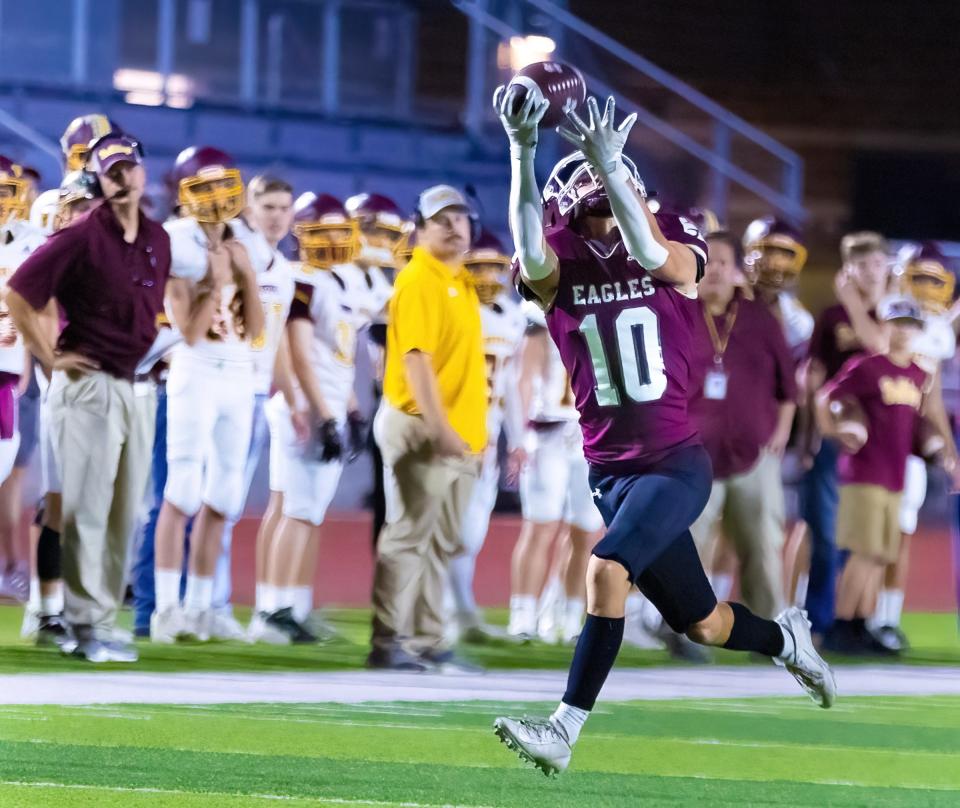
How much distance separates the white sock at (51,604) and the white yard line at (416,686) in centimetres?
107

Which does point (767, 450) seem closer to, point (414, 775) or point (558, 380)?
point (558, 380)

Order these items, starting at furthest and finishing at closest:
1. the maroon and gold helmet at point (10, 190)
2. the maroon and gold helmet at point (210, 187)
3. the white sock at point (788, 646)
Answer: the maroon and gold helmet at point (10, 190) → the maroon and gold helmet at point (210, 187) → the white sock at point (788, 646)

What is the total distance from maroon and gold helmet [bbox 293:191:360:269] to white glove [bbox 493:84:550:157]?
10.8 feet

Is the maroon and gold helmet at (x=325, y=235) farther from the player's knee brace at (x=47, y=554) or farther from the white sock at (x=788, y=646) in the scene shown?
the white sock at (x=788, y=646)

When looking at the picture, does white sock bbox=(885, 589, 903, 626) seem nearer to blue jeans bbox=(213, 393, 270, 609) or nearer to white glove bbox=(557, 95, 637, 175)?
blue jeans bbox=(213, 393, 270, 609)

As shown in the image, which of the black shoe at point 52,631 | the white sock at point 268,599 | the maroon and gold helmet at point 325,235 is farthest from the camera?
the maroon and gold helmet at point 325,235

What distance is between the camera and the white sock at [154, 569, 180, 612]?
22.8ft

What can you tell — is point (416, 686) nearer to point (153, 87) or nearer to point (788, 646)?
point (788, 646)

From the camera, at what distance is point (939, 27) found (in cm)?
2069

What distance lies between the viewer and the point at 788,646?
506 centimetres

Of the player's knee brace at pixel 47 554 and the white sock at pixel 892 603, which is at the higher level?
the player's knee brace at pixel 47 554

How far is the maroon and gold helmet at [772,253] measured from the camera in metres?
7.47

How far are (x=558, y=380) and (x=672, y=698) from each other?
7.13ft

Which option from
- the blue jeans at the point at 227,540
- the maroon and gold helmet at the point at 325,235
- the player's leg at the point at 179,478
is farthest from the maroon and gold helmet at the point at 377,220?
the player's leg at the point at 179,478
